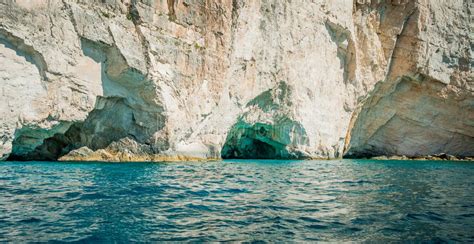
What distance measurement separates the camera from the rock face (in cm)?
2258

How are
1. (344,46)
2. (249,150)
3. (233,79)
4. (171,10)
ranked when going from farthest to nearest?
(249,150)
(344,46)
(233,79)
(171,10)

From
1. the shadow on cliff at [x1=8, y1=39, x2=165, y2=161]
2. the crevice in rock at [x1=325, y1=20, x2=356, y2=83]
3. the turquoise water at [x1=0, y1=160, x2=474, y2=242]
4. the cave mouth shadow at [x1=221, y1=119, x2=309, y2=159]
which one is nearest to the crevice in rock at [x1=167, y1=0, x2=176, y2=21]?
the shadow on cliff at [x1=8, y1=39, x2=165, y2=161]

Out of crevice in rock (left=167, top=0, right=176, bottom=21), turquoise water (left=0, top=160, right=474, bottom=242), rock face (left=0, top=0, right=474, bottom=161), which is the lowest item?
turquoise water (left=0, top=160, right=474, bottom=242)

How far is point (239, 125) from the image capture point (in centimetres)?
3512

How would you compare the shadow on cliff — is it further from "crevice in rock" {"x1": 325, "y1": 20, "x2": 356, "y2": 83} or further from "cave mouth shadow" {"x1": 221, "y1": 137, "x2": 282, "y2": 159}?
"crevice in rock" {"x1": 325, "y1": 20, "x2": 356, "y2": 83}

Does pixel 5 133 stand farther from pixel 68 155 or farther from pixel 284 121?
pixel 284 121

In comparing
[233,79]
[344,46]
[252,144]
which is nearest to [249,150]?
[252,144]

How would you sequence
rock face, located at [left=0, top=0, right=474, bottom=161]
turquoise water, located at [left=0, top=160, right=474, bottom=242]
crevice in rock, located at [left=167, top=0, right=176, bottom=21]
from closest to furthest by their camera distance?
turquoise water, located at [left=0, top=160, right=474, bottom=242] < rock face, located at [left=0, top=0, right=474, bottom=161] < crevice in rock, located at [left=167, top=0, right=176, bottom=21]

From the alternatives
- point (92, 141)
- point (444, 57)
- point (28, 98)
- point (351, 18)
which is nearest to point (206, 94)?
point (92, 141)

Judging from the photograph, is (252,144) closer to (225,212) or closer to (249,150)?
(249,150)

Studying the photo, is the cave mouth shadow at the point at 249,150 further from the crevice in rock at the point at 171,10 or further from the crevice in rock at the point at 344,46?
the crevice in rock at the point at 171,10

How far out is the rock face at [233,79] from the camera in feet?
74.1

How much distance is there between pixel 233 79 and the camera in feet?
105

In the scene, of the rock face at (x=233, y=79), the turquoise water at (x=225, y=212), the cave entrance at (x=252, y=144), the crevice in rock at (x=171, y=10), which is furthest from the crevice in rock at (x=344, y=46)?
the turquoise water at (x=225, y=212)
